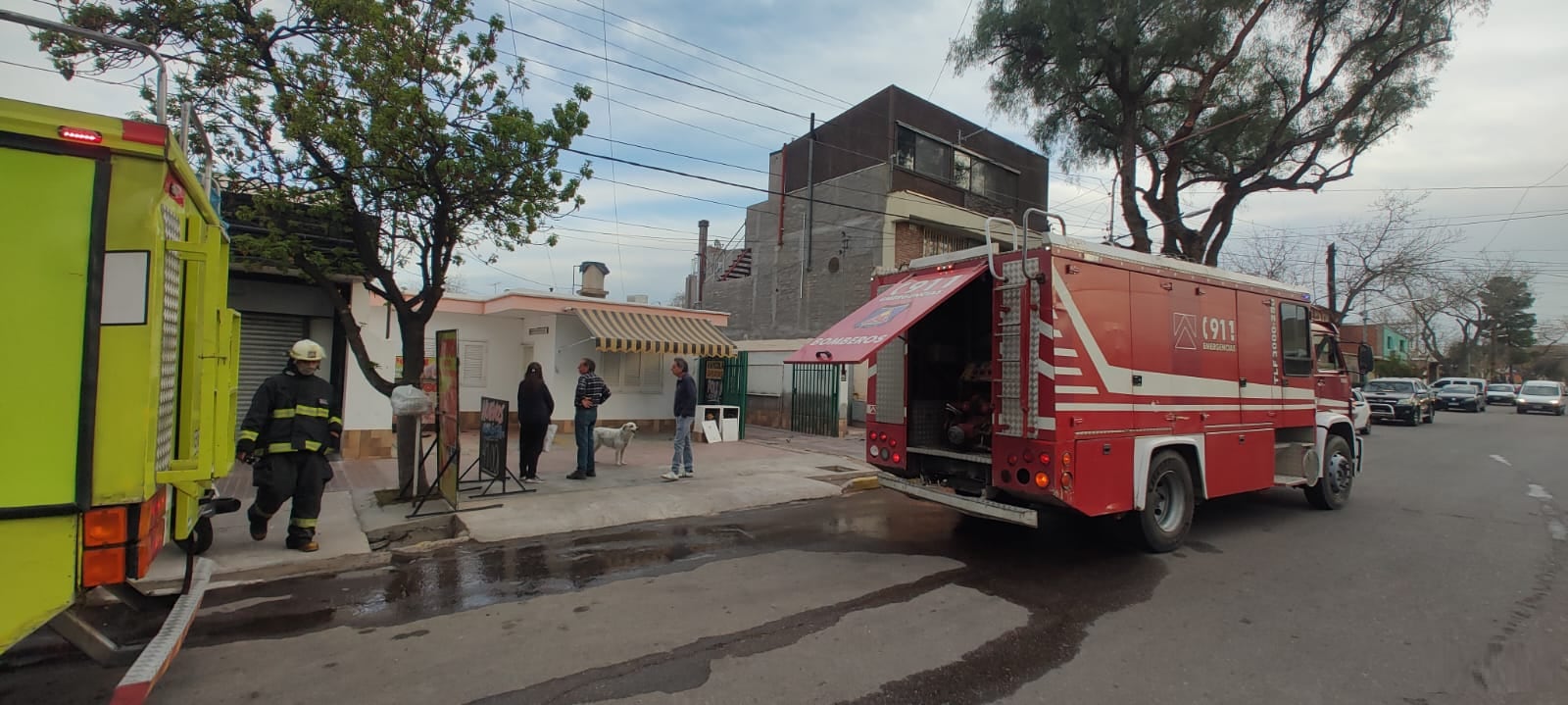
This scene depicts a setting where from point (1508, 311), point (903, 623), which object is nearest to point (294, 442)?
point (903, 623)

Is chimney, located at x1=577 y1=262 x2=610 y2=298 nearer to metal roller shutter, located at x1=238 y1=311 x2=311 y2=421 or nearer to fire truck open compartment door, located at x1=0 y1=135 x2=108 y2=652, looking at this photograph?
metal roller shutter, located at x1=238 y1=311 x2=311 y2=421

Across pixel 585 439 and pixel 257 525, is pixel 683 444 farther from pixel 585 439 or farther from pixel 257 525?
pixel 257 525

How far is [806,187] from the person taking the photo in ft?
75.8

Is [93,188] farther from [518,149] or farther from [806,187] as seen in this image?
[806,187]

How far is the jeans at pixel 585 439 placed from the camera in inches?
395

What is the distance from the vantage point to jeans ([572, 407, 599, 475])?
32.9 feet

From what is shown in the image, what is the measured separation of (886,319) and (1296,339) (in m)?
5.58

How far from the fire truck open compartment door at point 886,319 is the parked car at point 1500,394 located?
50.0 metres

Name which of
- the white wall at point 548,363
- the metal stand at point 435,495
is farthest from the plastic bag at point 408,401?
the white wall at point 548,363

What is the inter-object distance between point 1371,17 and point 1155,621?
20.1 meters

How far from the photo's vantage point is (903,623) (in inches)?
185

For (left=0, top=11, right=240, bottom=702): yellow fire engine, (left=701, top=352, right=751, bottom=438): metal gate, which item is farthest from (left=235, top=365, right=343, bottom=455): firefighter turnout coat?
(left=701, top=352, right=751, bottom=438): metal gate

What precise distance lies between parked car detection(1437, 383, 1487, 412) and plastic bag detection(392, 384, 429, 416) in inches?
1704

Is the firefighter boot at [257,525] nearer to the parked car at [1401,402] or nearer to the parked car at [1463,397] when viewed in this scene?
the parked car at [1401,402]
